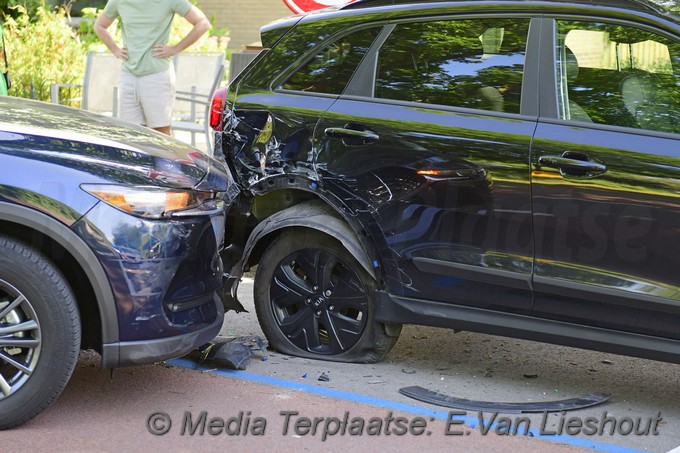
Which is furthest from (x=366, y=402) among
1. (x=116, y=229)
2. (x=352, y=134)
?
(x=116, y=229)

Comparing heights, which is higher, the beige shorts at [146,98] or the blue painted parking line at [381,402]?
the beige shorts at [146,98]

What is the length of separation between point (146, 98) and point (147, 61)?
0.95 ft

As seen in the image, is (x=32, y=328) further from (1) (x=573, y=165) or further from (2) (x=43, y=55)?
(2) (x=43, y=55)

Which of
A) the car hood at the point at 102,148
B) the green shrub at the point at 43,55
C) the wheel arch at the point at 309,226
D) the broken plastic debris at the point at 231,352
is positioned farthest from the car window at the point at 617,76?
→ the green shrub at the point at 43,55

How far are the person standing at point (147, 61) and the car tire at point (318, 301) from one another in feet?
10.3

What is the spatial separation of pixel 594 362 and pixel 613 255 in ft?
4.41

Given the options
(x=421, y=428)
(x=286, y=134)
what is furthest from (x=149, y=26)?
(x=421, y=428)

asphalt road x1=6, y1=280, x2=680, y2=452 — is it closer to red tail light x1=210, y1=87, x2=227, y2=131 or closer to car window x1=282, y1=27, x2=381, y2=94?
red tail light x1=210, y1=87, x2=227, y2=131

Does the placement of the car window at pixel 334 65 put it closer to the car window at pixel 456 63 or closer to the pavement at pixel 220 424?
the car window at pixel 456 63

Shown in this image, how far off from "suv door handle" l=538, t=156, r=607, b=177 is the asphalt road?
1134 millimetres

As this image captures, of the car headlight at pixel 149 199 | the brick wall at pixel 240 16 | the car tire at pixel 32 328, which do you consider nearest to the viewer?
the car tire at pixel 32 328

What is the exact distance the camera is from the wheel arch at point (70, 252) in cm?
452

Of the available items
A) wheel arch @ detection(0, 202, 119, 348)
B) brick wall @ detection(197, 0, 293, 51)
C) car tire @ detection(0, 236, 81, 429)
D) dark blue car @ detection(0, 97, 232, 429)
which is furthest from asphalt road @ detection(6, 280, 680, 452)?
brick wall @ detection(197, 0, 293, 51)

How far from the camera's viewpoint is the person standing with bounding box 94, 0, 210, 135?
856 centimetres
